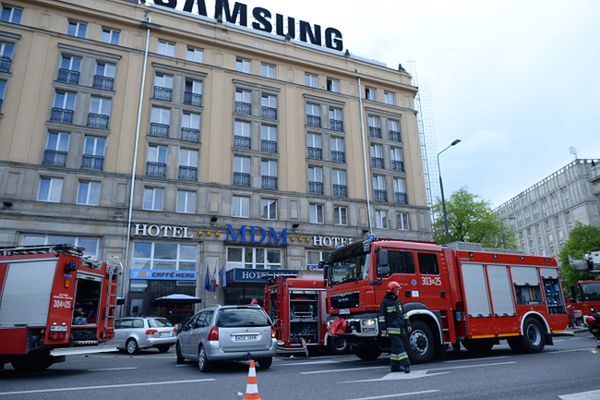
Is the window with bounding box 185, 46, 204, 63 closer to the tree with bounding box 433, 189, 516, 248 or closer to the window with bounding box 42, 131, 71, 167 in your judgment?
the window with bounding box 42, 131, 71, 167

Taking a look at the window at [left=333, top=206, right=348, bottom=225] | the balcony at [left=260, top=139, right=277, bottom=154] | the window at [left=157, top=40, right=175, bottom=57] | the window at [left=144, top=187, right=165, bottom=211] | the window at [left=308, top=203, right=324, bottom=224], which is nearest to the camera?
the window at [left=144, top=187, right=165, bottom=211]

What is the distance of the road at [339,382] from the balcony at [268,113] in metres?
24.3

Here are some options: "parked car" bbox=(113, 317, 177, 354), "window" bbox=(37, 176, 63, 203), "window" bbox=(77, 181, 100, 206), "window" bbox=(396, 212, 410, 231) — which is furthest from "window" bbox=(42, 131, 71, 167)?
"window" bbox=(396, 212, 410, 231)

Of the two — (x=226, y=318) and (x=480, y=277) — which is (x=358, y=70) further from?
(x=226, y=318)

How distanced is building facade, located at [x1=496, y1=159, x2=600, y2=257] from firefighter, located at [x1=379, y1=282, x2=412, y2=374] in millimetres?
55639

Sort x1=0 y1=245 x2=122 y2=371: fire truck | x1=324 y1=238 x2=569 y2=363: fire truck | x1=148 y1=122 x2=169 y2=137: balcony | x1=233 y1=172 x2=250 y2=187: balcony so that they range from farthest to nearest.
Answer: x1=233 y1=172 x2=250 y2=187: balcony → x1=148 y1=122 x2=169 y2=137: balcony → x1=324 y1=238 x2=569 y2=363: fire truck → x1=0 y1=245 x2=122 y2=371: fire truck

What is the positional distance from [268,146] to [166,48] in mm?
10755

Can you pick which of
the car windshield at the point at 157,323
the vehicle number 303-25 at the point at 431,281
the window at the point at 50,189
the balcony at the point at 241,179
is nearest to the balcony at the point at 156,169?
the balcony at the point at 241,179

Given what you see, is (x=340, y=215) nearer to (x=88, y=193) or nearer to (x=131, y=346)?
(x=88, y=193)

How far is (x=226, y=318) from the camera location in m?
10.2

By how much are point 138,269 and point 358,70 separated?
2598cm

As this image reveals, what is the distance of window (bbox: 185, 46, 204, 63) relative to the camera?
3175cm

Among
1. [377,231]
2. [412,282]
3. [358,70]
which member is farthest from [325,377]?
[358,70]

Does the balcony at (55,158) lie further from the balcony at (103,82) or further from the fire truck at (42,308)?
the fire truck at (42,308)
